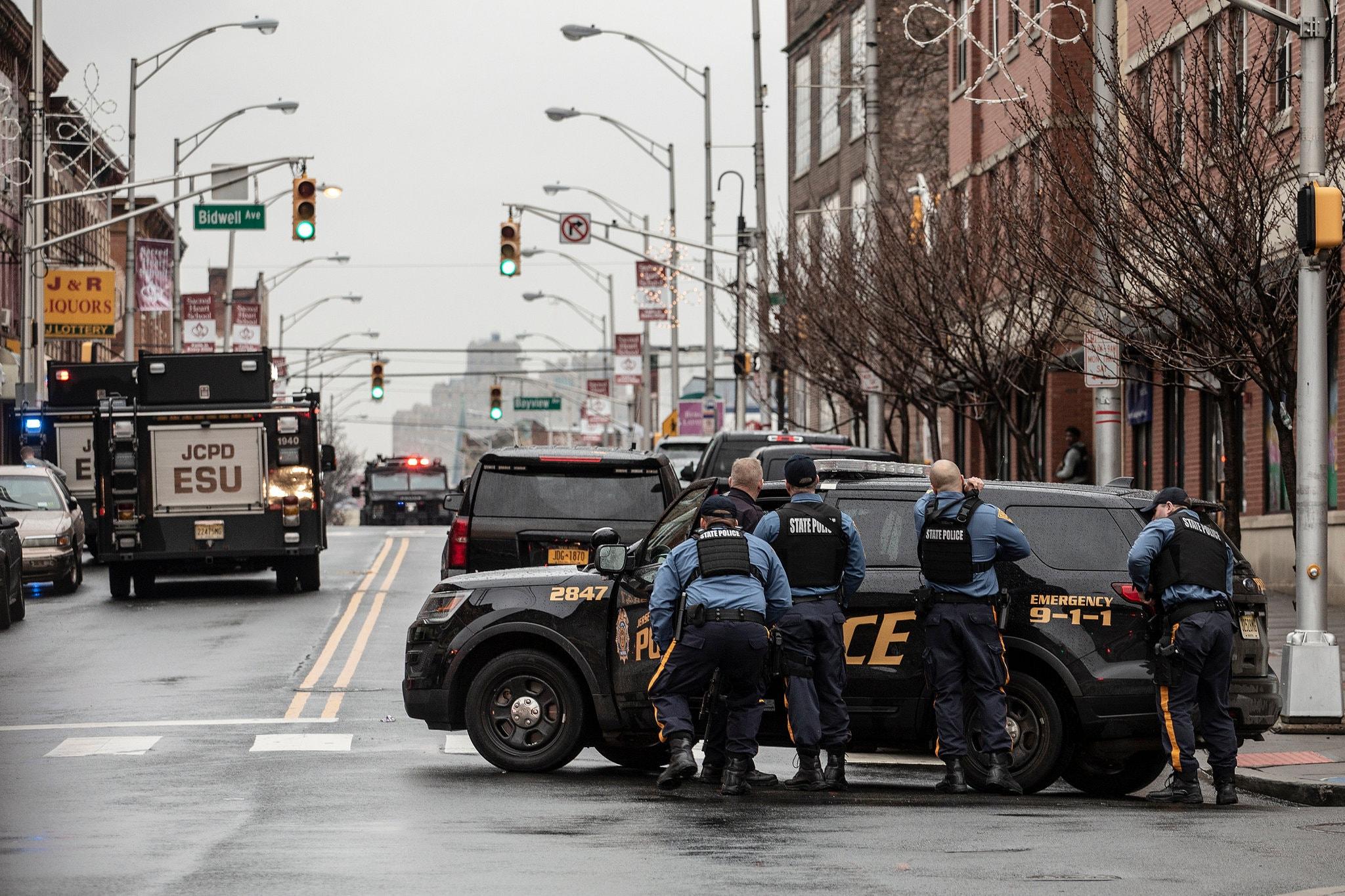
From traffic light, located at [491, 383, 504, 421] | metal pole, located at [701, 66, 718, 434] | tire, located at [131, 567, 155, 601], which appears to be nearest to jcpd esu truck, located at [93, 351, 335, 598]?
tire, located at [131, 567, 155, 601]

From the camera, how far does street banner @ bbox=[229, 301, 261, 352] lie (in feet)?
205

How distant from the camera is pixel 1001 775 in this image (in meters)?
11.8

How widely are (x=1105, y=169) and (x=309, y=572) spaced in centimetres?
1217

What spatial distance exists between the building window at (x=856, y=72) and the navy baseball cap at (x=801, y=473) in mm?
40468

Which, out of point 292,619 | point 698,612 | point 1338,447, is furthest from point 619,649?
point 1338,447

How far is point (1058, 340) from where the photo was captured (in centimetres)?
2680

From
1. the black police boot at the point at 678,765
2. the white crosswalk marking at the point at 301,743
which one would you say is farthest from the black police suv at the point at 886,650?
the white crosswalk marking at the point at 301,743

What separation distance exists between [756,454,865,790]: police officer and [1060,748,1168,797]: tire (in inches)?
61.8

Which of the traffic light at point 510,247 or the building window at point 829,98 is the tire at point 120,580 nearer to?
the traffic light at point 510,247

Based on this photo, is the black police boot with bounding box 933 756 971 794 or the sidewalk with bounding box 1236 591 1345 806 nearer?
the black police boot with bounding box 933 756 971 794

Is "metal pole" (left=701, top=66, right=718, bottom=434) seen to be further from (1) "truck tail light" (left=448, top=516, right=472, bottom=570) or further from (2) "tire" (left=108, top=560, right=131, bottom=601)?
(1) "truck tail light" (left=448, top=516, right=472, bottom=570)

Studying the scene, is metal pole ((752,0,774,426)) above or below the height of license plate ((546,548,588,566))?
above

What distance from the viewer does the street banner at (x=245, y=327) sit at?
62.6 m

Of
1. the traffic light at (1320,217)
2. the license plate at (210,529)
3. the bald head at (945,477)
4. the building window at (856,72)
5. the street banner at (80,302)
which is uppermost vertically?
the building window at (856,72)
